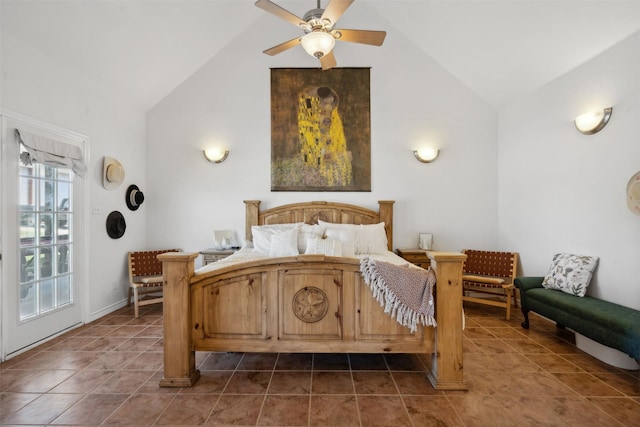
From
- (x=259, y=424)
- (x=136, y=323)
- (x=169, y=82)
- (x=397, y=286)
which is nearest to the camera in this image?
(x=259, y=424)

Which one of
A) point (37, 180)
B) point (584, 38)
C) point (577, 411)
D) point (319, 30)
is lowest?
point (577, 411)

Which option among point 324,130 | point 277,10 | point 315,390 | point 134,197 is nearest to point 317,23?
point 277,10

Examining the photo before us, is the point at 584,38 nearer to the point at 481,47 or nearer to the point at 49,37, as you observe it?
the point at 481,47

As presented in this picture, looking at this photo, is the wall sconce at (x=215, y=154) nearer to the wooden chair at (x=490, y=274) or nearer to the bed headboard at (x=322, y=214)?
the bed headboard at (x=322, y=214)

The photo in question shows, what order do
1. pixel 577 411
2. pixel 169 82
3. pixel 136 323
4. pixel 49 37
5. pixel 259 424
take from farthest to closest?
pixel 169 82
pixel 136 323
pixel 49 37
pixel 577 411
pixel 259 424

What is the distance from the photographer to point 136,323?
334 cm

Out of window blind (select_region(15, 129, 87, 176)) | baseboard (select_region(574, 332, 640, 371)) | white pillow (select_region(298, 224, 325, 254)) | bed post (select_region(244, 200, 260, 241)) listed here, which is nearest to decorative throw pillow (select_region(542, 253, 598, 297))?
baseboard (select_region(574, 332, 640, 371))

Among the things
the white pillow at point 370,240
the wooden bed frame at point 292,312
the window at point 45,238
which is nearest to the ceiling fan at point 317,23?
the wooden bed frame at point 292,312

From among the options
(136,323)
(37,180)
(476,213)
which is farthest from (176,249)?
(476,213)

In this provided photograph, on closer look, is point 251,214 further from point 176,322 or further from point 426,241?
point 426,241

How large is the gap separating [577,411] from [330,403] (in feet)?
5.22

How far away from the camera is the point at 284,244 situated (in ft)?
11.0

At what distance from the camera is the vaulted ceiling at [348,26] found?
2.62 metres

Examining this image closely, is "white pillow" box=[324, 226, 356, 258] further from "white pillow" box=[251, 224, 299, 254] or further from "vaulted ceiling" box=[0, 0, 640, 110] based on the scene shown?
"vaulted ceiling" box=[0, 0, 640, 110]
